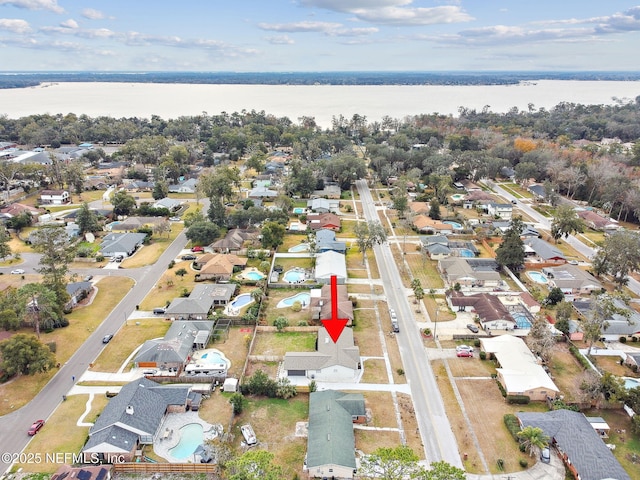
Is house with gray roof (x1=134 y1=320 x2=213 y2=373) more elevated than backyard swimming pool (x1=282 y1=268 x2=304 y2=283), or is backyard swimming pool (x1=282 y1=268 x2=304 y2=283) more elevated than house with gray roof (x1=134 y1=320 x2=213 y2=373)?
house with gray roof (x1=134 y1=320 x2=213 y2=373)

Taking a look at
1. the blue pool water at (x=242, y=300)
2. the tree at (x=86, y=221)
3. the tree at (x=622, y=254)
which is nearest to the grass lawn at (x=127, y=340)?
the blue pool water at (x=242, y=300)

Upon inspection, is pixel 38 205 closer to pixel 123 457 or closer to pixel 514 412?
pixel 123 457

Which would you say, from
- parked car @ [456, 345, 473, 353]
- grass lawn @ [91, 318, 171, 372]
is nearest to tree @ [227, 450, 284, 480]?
grass lawn @ [91, 318, 171, 372]

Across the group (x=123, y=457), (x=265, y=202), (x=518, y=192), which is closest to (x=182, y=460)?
(x=123, y=457)

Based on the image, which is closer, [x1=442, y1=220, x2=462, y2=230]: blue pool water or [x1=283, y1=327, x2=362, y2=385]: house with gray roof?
[x1=283, y1=327, x2=362, y2=385]: house with gray roof

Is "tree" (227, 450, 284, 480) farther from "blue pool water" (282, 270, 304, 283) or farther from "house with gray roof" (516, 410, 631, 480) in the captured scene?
"blue pool water" (282, 270, 304, 283)

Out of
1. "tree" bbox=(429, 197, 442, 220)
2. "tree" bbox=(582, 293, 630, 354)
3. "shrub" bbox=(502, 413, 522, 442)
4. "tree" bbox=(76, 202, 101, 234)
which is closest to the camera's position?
"shrub" bbox=(502, 413, 522, 442)

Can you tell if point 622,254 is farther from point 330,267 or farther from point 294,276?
point 294,276

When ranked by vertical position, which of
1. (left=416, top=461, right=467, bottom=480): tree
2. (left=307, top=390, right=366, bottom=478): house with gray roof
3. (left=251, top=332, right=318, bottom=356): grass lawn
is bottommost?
(left=251, top=332, right=318, bottom=356): grass lawn
